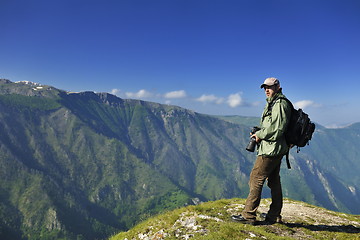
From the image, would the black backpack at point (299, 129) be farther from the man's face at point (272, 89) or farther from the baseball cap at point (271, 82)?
the baseball cap at point (271, 82)

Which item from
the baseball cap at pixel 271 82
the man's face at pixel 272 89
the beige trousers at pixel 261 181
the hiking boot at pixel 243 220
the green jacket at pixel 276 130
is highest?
the baseball cap at pixel 271 82

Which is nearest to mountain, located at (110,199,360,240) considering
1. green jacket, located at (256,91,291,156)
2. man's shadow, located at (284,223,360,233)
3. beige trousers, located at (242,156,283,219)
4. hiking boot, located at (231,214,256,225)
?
man's shadow, located at (284,223,360,233)

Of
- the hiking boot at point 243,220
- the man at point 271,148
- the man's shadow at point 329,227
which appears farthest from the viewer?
the man's shadow at point 329,227

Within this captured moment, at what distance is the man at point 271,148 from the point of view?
30.5 feet

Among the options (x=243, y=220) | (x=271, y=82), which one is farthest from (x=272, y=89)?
(x=243, y=220)

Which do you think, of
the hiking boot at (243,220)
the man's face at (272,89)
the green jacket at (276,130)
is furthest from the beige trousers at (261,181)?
the man's face at (272,89)

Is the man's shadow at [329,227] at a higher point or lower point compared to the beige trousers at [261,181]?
lower

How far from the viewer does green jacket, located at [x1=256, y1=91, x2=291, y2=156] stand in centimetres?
920

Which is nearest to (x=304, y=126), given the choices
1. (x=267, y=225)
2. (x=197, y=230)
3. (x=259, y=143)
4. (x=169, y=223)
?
(x=259, y=143)

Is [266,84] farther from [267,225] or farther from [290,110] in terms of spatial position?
[267,225]

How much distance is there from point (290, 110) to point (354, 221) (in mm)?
9802

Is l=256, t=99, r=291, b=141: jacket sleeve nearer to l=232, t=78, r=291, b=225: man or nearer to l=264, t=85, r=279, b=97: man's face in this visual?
l=232, t=78, r=291, b=225: man

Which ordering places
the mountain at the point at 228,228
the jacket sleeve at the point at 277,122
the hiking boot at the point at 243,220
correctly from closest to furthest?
the mountain at the point at 228,228 → the jacket sleeve at the point at 277,122 → the hiking boot at the point at 243,220

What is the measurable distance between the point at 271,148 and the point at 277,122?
108cm
